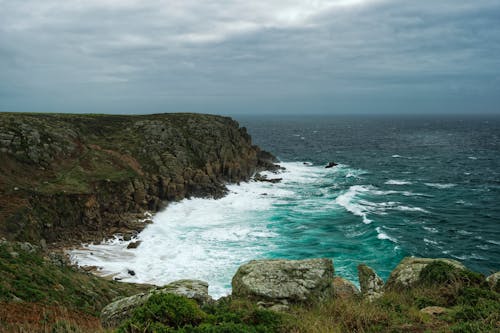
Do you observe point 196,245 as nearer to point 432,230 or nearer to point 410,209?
point 432,230

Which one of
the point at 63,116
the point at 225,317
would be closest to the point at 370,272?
the point at 225,317

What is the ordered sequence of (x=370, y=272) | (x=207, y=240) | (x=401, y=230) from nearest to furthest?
(x=370, y=272) → (x=207, y=240) → (x=401, y=230)

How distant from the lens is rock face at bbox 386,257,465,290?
15282mm

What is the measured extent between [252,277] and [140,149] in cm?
4310

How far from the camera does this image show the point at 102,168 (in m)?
44.0

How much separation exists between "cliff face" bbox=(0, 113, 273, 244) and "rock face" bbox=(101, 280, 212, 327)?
63.1 feet

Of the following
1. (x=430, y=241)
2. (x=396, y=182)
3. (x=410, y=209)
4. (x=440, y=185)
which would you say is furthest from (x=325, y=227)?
(x=440, y=185)

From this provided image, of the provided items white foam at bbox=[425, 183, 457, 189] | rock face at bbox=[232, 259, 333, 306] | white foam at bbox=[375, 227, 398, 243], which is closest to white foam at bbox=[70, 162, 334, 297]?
white foam at bbox=[375, 227, 398, 243]

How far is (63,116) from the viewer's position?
55.5m

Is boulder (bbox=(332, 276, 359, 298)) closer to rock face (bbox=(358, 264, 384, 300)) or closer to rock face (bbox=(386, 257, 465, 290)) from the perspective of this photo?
rock face (bbox=(358, 264, 384, 300))

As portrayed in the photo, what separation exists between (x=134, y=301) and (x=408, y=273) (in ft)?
39.4

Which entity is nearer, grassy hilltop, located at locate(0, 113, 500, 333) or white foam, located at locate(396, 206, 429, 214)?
grassy hilltop, located at locate(0, 113, 500, 333)

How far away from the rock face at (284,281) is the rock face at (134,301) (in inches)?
70.7

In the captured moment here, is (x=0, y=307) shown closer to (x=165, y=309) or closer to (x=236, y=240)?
(x=165, y=309)
